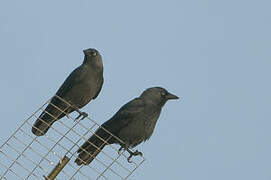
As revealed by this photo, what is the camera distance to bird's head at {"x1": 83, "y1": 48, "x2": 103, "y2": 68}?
37.5ft

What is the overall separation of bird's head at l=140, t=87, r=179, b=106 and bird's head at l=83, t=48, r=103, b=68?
1.42 metres

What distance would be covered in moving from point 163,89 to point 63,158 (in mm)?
3929

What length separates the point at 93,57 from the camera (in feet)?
37.8

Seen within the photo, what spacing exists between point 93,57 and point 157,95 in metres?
1.82

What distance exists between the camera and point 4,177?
610cm

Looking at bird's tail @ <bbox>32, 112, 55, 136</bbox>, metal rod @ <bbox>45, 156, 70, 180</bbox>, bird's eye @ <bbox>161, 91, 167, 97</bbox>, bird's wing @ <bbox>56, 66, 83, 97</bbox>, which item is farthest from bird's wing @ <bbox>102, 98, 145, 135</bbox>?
metal rod @ <bbox>45, 156, 70, 180</bbox>

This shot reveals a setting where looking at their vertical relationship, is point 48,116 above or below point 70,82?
below

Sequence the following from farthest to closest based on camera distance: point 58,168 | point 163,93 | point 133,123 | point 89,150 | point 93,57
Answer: point 93,57, point 163,93, point 133,123, point 89,150, point 58,168

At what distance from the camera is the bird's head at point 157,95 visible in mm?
10227

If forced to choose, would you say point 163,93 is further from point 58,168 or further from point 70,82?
point 58,168

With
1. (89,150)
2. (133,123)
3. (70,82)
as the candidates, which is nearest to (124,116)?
(133,123)

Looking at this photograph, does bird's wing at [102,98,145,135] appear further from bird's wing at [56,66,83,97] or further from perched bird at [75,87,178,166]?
bird's wing at [56,66,83,97]

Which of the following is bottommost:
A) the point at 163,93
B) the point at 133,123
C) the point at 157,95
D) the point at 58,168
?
the point at 58,168

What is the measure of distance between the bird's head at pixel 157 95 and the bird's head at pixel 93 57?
1.42m
